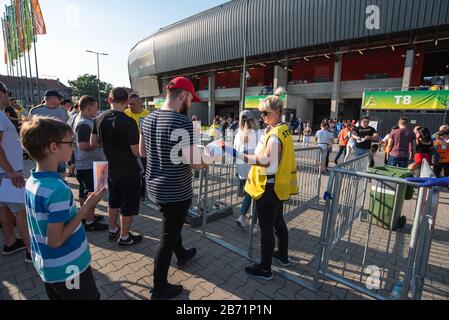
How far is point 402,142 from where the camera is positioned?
6.75 m

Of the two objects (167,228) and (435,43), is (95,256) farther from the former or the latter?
(435,43)

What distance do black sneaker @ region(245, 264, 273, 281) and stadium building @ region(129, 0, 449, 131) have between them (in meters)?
14.1

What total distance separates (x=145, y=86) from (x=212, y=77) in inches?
663

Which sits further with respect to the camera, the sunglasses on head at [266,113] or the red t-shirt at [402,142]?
the red t-shirt at [402,142]

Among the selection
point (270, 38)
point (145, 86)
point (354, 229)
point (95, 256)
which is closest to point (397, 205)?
point (354, 229)

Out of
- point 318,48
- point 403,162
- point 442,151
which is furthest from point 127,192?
point 318,48

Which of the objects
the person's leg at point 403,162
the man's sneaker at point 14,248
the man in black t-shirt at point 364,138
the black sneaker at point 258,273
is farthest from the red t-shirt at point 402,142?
the man's sneaker at point 14,248

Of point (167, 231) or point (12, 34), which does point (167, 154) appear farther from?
point (12, 34)

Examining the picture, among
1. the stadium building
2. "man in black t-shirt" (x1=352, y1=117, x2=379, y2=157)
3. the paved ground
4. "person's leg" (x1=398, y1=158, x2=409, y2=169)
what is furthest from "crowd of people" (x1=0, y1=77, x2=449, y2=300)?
the stadium building

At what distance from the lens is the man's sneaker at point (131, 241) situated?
11.4ft

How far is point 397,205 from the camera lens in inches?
171

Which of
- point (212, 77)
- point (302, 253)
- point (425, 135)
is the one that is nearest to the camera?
point (302, 253)

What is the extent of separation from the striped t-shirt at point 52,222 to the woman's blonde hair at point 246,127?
277 cm

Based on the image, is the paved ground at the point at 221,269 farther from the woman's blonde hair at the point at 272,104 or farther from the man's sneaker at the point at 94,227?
the woman's blonde hair at the point at 272,104
